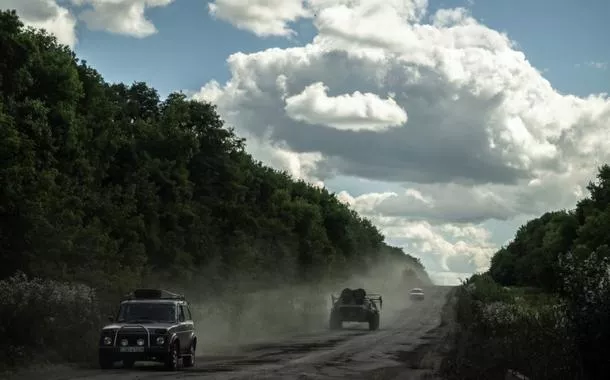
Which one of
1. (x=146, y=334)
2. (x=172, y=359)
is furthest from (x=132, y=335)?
(x=172, y=359)

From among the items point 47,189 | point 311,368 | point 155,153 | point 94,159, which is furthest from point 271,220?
point 311,368

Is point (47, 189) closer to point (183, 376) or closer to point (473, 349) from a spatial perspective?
point (183, 376)

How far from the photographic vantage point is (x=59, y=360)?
78.2ft

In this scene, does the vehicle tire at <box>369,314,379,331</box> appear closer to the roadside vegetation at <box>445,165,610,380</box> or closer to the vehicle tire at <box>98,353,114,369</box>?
the roadside vegetation at <box>445,165,610,380</box>

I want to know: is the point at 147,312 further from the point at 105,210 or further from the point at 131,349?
the point at 105,210

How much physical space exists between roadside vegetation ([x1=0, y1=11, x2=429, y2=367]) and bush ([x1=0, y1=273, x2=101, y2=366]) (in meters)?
0.04

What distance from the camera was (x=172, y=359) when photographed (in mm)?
21953

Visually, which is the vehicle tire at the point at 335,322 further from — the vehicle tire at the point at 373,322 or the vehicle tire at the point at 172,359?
the vehicle tire at the point at 172,359

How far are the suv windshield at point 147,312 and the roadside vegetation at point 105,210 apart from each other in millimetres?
2400

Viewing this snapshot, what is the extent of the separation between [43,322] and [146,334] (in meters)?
3.74

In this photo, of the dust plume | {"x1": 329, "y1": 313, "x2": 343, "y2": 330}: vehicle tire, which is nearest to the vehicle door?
the dust plume

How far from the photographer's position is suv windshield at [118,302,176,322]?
22.8 meters

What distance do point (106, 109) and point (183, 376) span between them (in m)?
29.6

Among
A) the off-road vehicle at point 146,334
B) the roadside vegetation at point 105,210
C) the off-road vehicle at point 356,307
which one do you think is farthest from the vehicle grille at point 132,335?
the off-road vehicle at point 356,307
